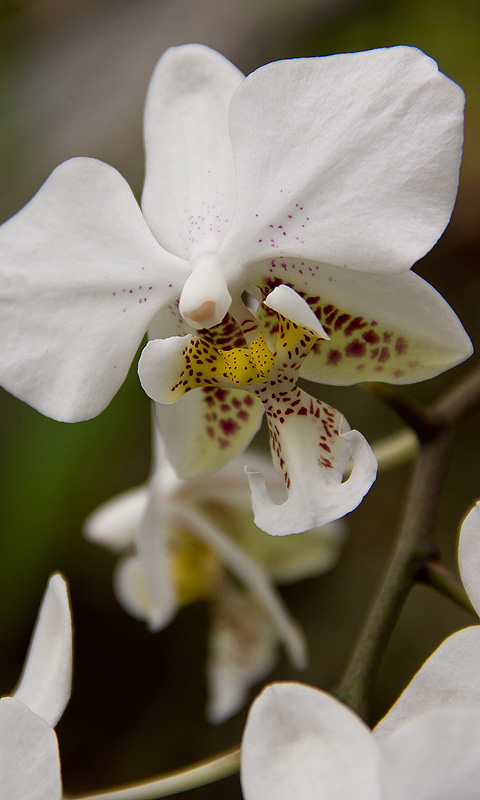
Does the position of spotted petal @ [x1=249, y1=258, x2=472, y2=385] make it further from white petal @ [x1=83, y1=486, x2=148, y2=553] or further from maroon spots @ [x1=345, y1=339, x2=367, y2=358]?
white petal @ [x1=83, y1=486, x2=148, y2=553]

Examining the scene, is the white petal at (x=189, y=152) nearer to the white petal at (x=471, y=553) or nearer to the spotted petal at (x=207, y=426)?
the spotted petal at (x=207, y=426)

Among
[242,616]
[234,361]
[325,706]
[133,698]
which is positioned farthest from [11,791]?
[133,698]

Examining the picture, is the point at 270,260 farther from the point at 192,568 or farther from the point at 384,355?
the point at 192,568

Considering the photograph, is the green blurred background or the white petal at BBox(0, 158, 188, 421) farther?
the green blurred background

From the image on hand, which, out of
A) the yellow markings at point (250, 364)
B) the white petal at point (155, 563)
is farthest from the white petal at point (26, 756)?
the white petal at point (155, 563)

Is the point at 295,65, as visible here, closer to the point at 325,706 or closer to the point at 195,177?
the point at 195,177

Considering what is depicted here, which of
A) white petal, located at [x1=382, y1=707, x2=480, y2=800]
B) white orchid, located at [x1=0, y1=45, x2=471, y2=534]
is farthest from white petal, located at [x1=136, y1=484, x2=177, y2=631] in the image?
white petal, located at [x1=382, y1=707, x2=480, y2=800]
